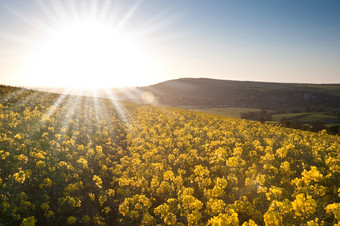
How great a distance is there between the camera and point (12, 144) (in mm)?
7055

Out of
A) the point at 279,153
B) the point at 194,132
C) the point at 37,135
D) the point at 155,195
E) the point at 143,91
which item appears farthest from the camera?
the point at 143,91

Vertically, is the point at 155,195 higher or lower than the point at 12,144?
lower

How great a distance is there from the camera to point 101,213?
253 inches

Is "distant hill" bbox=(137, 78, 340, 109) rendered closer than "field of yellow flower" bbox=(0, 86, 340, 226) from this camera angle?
No

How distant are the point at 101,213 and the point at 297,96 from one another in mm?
154094

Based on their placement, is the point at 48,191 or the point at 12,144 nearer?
the point at 48,191

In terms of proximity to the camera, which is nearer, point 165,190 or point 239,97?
point 165,190

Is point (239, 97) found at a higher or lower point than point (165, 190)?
lower

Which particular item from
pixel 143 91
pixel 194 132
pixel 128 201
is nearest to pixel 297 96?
pixel 143 91

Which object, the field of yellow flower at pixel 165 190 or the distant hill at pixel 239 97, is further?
the distant hill at pixel 239 97

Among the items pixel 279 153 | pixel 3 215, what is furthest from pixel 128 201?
pixel 279 153

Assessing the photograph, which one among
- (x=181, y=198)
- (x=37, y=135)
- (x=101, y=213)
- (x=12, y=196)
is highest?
(x=37, y=135)

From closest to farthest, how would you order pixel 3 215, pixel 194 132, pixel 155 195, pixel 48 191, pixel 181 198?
pixel 3 215
pixel 181 198
pixel 48 191
pixel 155 195
pixel 194 132

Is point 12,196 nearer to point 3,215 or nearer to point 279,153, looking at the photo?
point 3,215
